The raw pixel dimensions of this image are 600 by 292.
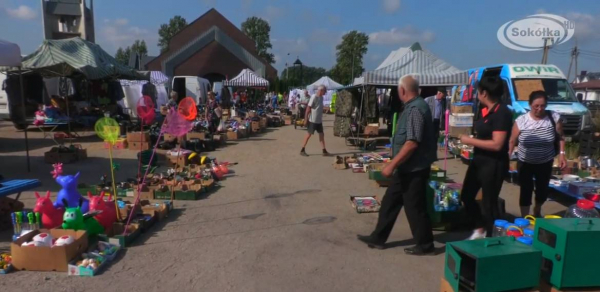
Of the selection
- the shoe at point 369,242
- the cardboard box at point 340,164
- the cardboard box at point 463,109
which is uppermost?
the cardboard box at point 463,109

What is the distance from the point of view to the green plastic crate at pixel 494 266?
3057 millimetres

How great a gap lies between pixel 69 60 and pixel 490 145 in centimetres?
1435

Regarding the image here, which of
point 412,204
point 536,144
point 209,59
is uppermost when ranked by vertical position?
point 209,59

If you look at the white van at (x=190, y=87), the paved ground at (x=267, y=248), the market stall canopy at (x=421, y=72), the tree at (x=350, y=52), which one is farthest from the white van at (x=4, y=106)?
the tree at (x=350, y=52)

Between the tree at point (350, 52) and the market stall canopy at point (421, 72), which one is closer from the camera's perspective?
the market stall canopy at point (421, 72)

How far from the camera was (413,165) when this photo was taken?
4.40 metres

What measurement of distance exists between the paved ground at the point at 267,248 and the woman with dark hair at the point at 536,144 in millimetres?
1043

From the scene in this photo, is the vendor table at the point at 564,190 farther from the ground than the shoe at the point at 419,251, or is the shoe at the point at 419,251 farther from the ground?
the vendor table at the point at 564,190

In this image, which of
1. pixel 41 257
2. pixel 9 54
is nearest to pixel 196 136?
pixel 9 54

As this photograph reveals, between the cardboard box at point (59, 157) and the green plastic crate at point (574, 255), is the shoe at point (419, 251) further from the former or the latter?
the cardboard box at point (59, 157)

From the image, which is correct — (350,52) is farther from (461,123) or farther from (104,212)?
(104,212)

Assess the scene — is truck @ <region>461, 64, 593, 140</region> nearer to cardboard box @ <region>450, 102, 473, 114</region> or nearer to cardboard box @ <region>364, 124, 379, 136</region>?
cardboard box @ <region>450, 102, 473, 114</region>

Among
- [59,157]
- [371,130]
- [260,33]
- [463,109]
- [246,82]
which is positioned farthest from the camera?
[260,33]

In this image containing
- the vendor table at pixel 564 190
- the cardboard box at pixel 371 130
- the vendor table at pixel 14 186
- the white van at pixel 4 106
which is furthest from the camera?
the white van at pixel 4 106
